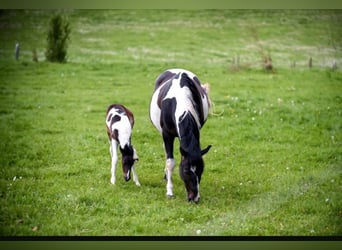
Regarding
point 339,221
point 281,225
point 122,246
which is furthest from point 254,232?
point 122,246

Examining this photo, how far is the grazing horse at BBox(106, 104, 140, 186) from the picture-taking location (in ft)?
19.7

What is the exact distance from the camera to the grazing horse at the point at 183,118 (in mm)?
5355

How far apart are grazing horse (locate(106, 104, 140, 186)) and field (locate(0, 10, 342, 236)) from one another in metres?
0.25

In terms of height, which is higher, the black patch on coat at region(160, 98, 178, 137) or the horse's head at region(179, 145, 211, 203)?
the black patch on coat at region(160, 98, 178, 137)

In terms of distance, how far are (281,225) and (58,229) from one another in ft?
7.56

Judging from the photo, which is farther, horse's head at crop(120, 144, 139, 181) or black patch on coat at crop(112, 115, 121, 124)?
black patch on coat at crop(112, 115, 121, 124)

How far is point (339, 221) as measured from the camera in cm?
577

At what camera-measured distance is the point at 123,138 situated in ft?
19.7

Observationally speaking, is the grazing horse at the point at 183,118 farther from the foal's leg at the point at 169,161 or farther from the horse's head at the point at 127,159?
the horse's head at the point at 127,159

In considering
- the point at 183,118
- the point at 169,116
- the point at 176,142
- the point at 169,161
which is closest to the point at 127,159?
the point at 169,161

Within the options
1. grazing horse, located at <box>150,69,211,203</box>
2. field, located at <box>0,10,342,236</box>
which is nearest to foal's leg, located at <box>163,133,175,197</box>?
grazing horse, located at <box>150,69,211,203</box>

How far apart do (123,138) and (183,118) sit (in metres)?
0.85

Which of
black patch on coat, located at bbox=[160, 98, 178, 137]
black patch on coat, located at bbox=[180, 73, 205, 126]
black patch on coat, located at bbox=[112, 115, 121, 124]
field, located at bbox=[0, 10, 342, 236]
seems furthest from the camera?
black patch on coat, located at bbox=[112, 115, 121, 124]

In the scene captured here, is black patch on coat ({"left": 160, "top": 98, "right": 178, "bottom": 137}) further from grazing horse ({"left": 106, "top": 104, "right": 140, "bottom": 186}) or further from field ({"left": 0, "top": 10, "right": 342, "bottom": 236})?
field ({"left": 0, "top": 10, "right": 342, "bottom": 236})
